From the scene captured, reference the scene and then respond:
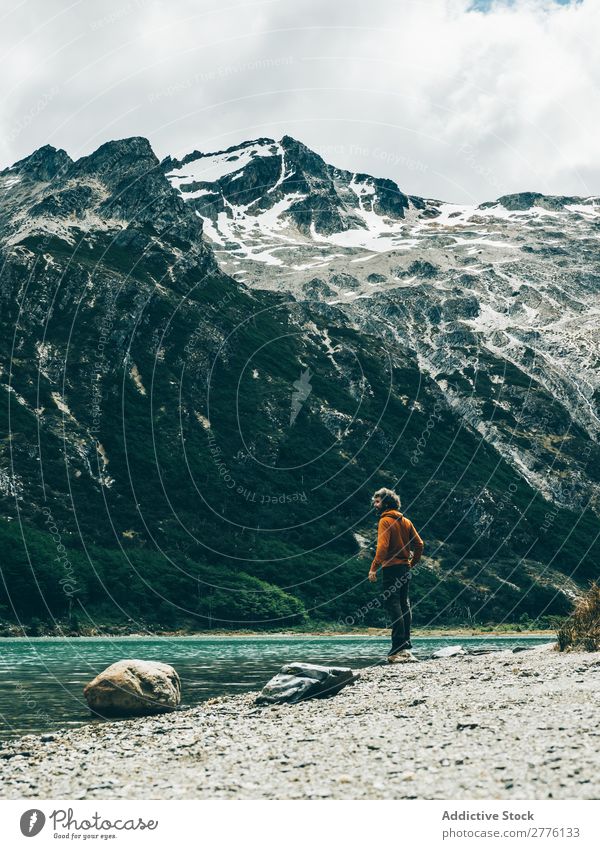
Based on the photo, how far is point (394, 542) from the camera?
67.5 ft

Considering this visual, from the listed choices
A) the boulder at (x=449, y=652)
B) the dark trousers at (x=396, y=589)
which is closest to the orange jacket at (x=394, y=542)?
the dark trousers at (x=396, y=589)

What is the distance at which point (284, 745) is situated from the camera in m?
11.7

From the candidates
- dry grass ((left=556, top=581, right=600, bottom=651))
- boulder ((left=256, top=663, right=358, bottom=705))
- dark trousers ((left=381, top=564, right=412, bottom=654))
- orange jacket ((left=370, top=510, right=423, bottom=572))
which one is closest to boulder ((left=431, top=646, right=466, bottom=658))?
dry grass ((left=556, top=581, right=600, bottom=651))

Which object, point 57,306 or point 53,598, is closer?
point 53,598

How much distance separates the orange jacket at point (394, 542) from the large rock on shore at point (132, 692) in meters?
6.23

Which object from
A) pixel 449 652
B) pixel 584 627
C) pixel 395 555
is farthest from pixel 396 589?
pixel 449 652

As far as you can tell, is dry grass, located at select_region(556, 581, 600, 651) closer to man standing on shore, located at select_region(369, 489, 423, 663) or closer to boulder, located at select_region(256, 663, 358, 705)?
man standing on shore, located at select_region(369, 489, 423, 663)

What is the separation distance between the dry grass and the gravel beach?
4.51 meters

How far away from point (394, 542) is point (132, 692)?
307 inches

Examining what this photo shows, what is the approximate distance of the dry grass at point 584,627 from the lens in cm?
2188

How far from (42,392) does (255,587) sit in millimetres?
67558

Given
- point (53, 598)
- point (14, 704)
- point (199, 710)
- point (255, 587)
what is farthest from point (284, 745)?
point (255, 587)

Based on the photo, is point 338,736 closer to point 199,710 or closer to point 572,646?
point 199,710

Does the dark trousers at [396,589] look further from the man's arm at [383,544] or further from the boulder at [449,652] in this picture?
the boulder at [449,652]
